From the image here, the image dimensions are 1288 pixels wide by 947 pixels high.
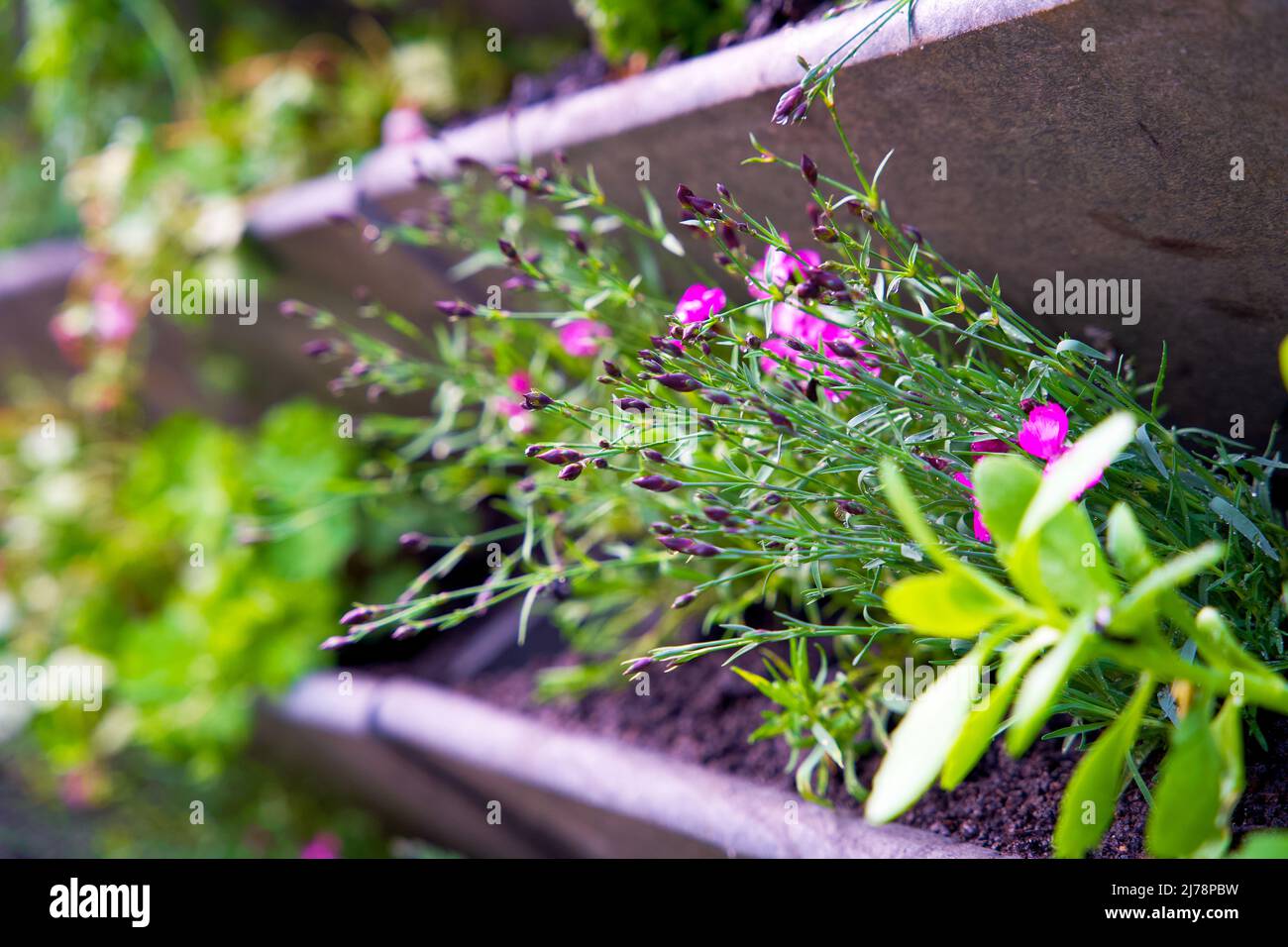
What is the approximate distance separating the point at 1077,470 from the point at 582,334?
74 centimetres

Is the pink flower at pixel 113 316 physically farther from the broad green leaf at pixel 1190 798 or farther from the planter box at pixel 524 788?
the broad green leaf at pixel 1190 798

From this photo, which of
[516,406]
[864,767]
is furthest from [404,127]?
[864,767]

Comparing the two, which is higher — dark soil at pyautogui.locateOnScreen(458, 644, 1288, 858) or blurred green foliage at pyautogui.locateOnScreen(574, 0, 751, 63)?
blurred green foliage at pyautogui.locateOnScreen(574, 0, 751, 63)

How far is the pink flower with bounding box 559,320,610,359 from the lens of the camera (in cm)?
115

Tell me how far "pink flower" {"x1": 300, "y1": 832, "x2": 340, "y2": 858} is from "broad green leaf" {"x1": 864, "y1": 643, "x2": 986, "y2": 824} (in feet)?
5.20

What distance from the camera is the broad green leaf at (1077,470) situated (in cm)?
49

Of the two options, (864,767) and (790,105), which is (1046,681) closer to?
(790,105)

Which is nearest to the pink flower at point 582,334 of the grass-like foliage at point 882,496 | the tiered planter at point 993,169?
the grass-like foliage at point 882,496

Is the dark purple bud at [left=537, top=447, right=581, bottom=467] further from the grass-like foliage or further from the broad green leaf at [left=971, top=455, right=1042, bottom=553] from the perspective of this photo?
the broad green leaf at [left=971, top=455, right=1042, bottom=553]

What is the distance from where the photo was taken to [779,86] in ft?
3.21

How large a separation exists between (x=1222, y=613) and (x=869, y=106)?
0.56 m

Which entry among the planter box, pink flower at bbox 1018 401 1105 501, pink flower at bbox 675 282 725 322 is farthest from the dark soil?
pink flower at bbox 675 282 725 322

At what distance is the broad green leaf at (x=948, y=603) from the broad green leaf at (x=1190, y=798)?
0.39ft

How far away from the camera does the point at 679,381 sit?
728 mm
